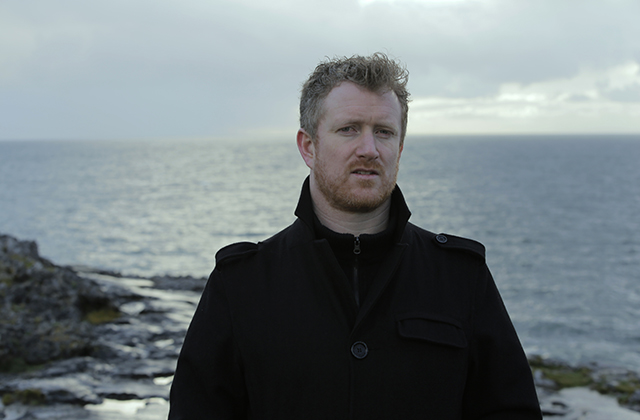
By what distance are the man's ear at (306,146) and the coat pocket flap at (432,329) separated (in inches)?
40.6

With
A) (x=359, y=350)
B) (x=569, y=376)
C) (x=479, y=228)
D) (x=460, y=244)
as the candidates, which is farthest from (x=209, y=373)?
(x=479, y=228)

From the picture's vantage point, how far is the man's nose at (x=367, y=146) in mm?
2754

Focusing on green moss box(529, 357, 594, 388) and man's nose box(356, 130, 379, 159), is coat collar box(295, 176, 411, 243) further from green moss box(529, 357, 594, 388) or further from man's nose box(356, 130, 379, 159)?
green moss box(529, 357, 594, 388)

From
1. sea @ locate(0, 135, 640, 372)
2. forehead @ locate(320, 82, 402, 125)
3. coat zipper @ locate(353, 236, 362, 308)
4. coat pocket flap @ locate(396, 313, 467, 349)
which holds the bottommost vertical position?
sea @ locate(0, 135, 640, 372)

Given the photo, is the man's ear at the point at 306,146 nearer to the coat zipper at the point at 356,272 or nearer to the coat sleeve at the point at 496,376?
the coat zipper at the point at 356,272

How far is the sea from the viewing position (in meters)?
23.6

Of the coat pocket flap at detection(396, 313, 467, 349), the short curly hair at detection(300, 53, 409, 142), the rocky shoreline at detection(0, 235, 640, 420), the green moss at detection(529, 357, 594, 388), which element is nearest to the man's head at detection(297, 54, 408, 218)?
the short curly hair at detection(300, 53, 409, 142)

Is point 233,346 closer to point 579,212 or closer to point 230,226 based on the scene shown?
point 230,226

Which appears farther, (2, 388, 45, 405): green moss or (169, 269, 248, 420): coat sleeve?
(2, 388, 45, 405): green moss

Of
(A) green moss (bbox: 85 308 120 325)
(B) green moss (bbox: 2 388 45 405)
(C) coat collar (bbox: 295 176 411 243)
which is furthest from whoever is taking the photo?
(A) green moss (bbox: 85 308 120 325)

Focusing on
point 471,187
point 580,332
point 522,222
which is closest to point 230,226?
point 522,222

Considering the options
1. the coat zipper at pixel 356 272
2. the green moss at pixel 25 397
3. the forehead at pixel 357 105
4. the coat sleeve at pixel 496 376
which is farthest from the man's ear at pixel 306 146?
the green moss at pixel 25 397

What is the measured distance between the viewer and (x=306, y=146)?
315 cm

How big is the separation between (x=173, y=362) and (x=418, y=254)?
32.8ft
